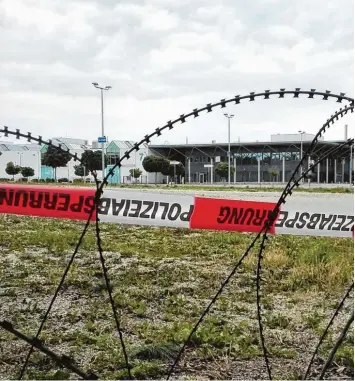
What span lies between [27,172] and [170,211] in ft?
145

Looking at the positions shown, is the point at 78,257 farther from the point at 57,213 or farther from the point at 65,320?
the point at 65,320

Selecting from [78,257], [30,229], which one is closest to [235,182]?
[30,229]

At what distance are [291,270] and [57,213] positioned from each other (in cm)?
331

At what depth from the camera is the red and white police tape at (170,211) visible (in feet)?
24.8

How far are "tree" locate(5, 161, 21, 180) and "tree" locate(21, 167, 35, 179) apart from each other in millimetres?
407

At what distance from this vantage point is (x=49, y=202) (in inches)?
303

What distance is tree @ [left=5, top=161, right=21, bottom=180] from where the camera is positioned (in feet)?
159

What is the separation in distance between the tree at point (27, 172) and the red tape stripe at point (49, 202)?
43.1m

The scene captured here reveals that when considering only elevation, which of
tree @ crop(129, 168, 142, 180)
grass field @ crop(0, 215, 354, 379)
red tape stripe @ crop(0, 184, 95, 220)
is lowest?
grass field @ crop(0, 215, 354, 379)

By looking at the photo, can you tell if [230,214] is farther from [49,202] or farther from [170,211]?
[49,202]

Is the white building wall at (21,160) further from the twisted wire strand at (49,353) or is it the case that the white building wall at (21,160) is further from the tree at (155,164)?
the twisted wire strand at (49,353)

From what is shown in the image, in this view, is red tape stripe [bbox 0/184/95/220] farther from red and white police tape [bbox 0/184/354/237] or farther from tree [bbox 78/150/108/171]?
tree [bbox 78/150/108/171]

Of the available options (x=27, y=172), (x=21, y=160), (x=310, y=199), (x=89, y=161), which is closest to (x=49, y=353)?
(x=89, y=161)

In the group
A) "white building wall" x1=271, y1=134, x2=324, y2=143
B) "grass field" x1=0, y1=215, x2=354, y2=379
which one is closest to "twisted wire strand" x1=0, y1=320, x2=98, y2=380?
"white building wall" x1=271, y1=134, x2=324, y2=143
